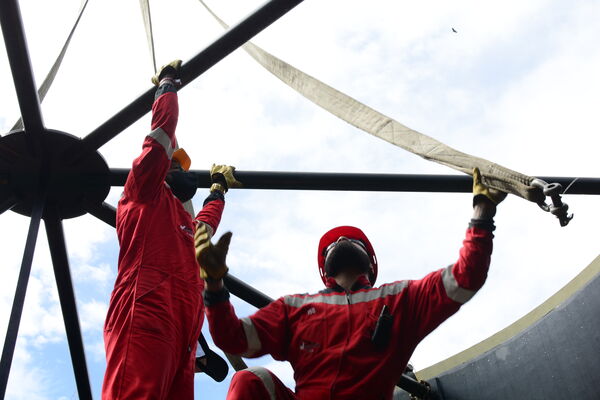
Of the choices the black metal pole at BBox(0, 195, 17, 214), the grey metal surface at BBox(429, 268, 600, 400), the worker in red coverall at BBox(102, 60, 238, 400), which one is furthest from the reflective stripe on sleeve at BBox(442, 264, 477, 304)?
the black metal pole at BBox(0, 195, 17, 214)

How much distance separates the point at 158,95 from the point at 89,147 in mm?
784

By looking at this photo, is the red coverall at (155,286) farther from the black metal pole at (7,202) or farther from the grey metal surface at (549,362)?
the grey metal surface at (549,362)

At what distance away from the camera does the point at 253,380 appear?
131 inches

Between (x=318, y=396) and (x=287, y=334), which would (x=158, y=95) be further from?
(x=318, y=396)

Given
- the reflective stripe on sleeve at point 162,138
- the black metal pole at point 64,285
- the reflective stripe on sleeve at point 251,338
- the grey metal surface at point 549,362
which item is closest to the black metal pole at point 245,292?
the black metal pole at point 64,285

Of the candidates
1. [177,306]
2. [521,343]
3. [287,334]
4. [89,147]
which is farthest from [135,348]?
[521,343]

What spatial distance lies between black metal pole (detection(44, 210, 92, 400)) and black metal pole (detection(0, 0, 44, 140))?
84cm

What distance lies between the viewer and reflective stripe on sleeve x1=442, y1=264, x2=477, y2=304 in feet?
11.3

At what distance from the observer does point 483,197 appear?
11.6ft

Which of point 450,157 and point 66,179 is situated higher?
point 66,179

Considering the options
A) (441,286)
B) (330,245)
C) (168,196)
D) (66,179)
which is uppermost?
(66,179)

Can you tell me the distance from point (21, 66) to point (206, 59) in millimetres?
1448

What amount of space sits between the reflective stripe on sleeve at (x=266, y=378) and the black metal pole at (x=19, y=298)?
2.11 m

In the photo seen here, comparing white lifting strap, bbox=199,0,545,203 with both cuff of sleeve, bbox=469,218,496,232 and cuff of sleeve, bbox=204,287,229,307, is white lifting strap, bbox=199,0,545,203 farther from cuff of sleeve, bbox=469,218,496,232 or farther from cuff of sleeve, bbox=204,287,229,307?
cuff of sleeve, bbox=204,287,229,307
